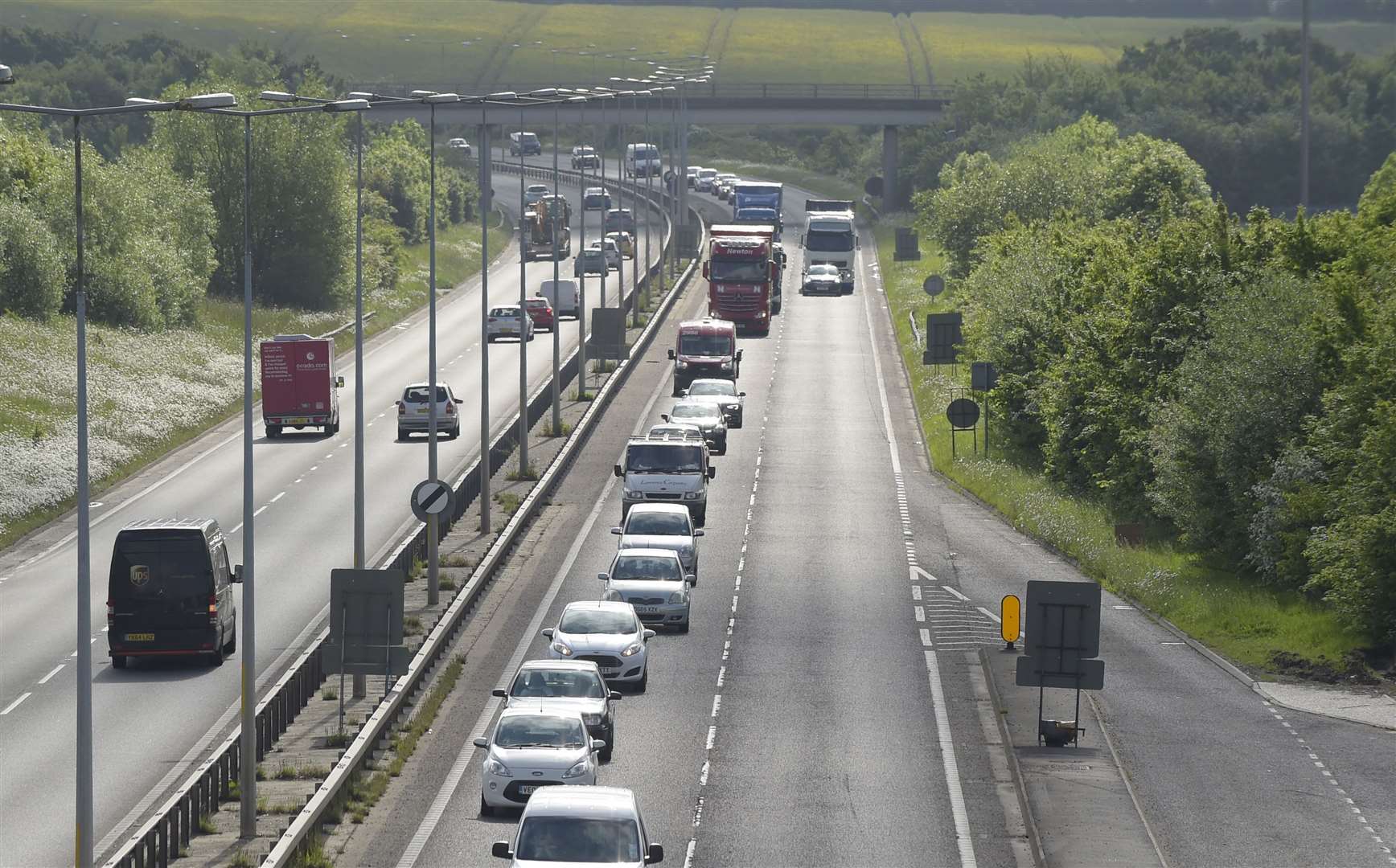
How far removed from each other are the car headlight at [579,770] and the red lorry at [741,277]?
6364 centimetres

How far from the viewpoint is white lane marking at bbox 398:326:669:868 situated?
27938 millimetres

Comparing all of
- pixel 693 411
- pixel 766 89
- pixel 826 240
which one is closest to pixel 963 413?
pixel 693 411

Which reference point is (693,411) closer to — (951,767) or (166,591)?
(166,591)

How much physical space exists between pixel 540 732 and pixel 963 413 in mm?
37180

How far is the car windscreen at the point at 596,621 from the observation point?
37.3 meters

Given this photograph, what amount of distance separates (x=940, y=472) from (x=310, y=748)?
115 feet

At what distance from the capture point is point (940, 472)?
64.1 m

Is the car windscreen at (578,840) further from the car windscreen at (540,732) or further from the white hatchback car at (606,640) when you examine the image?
the white hatchback car at (606,640)

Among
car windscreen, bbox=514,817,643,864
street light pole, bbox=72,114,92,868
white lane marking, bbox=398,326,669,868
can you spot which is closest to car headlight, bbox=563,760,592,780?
white lane marking, bbox=398,326,669,868

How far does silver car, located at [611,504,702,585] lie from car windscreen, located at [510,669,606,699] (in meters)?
14.0

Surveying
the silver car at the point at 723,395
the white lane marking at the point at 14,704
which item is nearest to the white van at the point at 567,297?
the silver car at the point at 723,395

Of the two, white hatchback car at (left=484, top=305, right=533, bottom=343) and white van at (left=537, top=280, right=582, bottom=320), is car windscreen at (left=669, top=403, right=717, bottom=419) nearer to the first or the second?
white hatchback car at (left=484, top=305, right=533, bottom=343)

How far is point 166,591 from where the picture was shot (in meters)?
36.8

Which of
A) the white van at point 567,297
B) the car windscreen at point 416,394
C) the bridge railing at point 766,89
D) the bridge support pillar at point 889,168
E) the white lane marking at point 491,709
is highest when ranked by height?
the bridge railing at point 766,89
